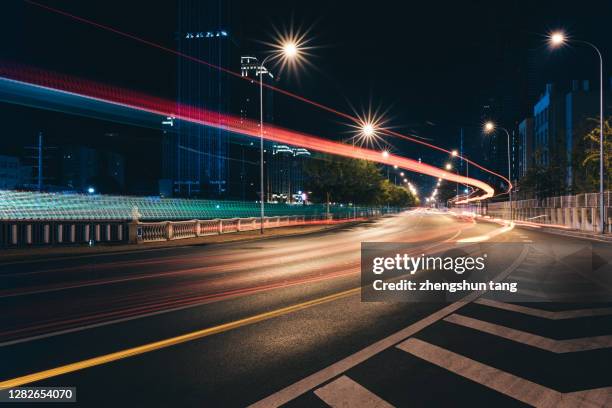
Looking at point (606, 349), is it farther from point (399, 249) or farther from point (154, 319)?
point (399, 249)

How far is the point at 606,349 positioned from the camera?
17.0ft

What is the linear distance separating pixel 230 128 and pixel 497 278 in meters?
133

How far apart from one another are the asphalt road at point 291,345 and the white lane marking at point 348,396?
18mm

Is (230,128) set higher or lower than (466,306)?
higher

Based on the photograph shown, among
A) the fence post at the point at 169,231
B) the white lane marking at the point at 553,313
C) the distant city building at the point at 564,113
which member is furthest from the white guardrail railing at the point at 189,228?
the distant city building at the point at 564,113

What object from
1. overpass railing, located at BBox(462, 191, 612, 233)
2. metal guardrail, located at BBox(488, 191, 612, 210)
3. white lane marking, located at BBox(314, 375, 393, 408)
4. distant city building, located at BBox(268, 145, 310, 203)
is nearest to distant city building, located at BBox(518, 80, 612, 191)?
overpass railing, located at BBox(462, 191, 612, 233)

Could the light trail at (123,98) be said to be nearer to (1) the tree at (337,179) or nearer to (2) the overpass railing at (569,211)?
(1) the tree at (337,179)

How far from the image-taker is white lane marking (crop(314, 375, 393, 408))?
3.81 metres

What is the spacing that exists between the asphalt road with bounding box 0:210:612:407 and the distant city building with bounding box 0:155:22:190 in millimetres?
125278

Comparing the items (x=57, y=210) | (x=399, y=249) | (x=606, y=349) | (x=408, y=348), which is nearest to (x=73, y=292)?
(x=408, y=348)

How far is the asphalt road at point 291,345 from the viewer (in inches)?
160

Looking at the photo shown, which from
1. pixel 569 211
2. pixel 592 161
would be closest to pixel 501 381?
pixel 569 211

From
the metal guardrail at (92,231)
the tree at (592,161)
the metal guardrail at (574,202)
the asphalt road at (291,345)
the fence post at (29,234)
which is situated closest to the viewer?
the asphalt road at (291,345)

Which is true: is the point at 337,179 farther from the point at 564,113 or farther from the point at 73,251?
the point at 564,113
